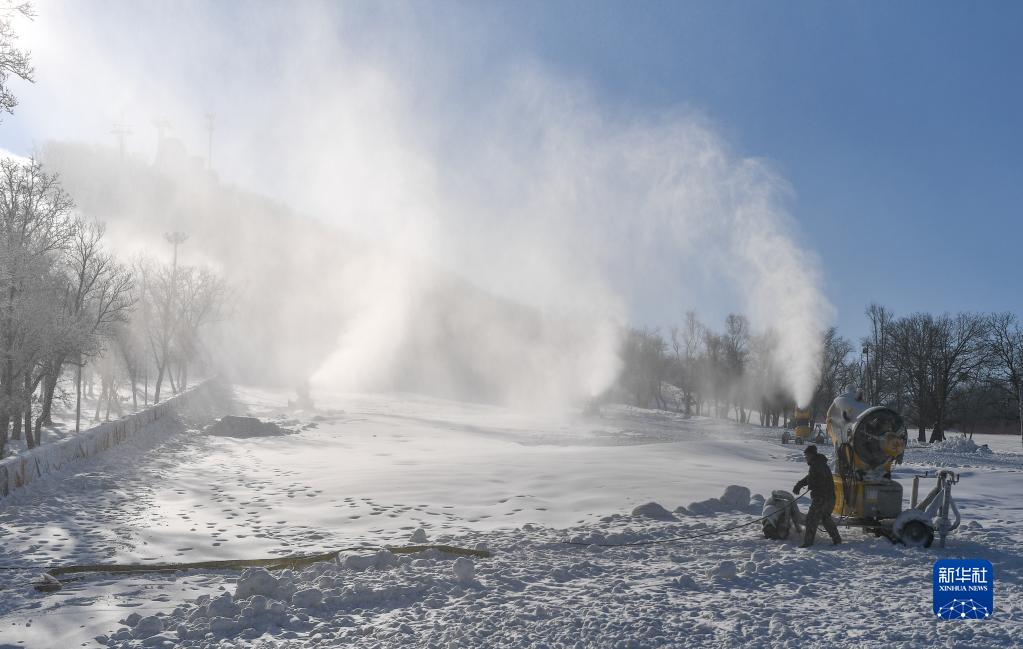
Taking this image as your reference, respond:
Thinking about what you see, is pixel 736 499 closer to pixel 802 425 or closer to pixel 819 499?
pixel 819 499

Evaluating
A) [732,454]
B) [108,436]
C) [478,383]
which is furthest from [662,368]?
[108,436]

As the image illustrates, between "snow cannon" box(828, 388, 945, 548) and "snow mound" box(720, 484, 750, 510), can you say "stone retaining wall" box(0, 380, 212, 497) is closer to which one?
"snow mound" box(720, 484, 750, 510)

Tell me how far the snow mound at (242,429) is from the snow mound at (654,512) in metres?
22.6

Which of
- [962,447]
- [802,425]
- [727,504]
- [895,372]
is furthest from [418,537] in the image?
[895,372]

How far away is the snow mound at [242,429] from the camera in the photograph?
31594mm

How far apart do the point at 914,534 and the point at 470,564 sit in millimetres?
6680

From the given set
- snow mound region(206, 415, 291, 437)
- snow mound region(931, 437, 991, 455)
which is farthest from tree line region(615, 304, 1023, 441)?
snow mound region(206, 415, 291, 437)

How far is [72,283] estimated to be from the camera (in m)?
31.6

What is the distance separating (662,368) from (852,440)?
90.4 m

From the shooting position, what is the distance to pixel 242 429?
3198 centimetres

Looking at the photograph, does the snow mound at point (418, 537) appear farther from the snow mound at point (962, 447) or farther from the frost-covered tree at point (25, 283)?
the snow mound at point (962, 447)

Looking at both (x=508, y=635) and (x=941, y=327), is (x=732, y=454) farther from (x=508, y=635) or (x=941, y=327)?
(x=941, y=327)

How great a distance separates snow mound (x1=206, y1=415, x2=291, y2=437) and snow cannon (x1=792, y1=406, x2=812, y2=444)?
23.3 m

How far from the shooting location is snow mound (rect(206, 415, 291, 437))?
3159 centimetres
